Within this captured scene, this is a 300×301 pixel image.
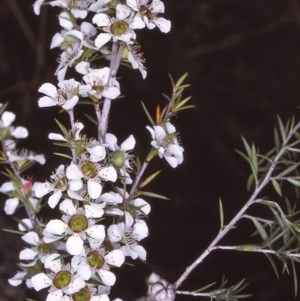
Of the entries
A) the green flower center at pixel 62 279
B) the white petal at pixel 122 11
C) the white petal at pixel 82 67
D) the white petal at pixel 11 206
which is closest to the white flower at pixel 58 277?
the green flower center at pixel 62 279

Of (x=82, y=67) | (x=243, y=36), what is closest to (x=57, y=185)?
(x=82, y=67)

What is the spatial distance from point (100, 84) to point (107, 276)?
1.17 feet

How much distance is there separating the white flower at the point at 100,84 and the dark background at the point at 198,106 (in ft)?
2.17

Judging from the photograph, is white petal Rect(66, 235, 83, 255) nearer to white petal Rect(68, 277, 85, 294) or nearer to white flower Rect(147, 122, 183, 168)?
white petal Rect(68, 277, 85, 294)

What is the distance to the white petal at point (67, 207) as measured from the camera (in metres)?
1.03

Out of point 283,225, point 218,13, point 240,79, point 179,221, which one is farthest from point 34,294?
point 218,13

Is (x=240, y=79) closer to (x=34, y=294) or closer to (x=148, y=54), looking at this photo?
(x=148, y=54)

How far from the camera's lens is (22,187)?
48.6 inches

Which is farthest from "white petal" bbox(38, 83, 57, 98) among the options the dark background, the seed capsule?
the dark background

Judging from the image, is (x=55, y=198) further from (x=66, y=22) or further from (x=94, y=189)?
(x=66, y=22)

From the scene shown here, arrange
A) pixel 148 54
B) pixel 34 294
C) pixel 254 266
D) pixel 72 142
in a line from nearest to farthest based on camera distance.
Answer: pixel 72 142 → pixel 34 294 → pixel 254 266 → pixel 148 54

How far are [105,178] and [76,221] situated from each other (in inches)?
3.6

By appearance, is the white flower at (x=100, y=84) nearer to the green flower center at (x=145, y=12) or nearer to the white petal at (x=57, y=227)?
the green flower center at (x=145, y=12)

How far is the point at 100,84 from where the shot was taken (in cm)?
111
